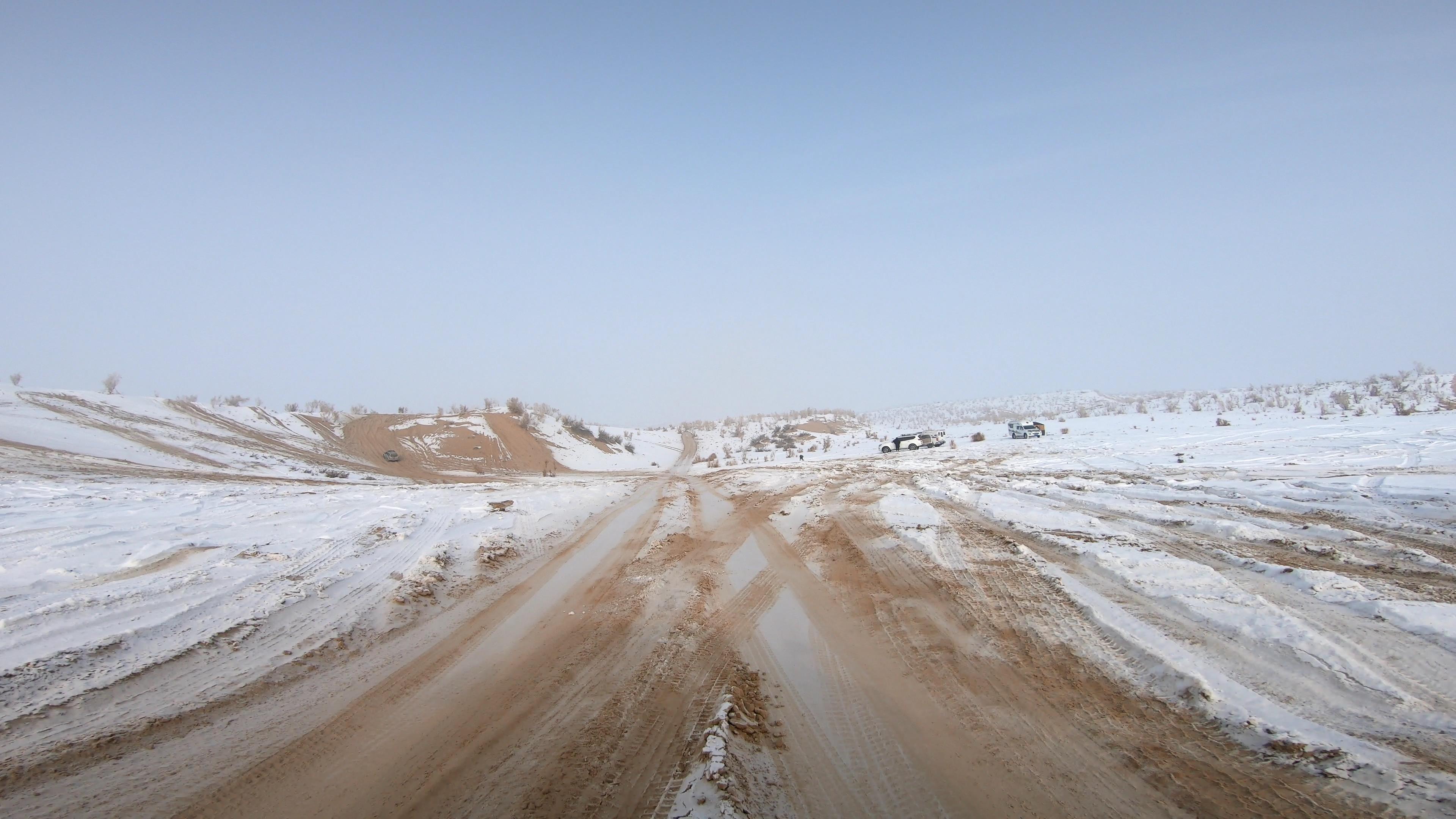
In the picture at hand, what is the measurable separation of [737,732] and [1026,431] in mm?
42556

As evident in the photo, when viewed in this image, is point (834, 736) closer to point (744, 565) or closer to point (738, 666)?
point (738, 666)

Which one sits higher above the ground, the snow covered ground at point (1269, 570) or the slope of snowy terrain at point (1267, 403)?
the slope of snowy terrain at point (1267, 403)

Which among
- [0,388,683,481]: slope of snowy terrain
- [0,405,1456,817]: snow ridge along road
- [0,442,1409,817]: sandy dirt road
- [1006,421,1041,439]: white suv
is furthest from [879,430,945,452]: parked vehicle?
[0,442,1409,817]: sandy dirt road

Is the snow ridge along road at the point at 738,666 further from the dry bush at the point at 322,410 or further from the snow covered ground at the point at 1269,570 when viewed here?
the dry bush at the point at 322,410

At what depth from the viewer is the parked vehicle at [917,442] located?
40938 mm

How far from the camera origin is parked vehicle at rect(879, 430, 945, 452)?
4094 centimetres

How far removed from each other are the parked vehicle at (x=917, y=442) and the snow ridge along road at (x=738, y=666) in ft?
92.4

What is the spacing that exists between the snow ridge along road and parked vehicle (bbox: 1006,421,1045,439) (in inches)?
1151

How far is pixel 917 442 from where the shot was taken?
41.3 m

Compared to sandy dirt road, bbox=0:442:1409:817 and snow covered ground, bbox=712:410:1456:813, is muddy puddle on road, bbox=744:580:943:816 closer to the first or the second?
sandy dirt road, bbox=0:442:1409:817

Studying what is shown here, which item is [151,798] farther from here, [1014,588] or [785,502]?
[785,502]

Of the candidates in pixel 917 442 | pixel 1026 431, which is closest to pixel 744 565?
pixel 917 442

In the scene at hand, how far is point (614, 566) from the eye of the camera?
1073cm

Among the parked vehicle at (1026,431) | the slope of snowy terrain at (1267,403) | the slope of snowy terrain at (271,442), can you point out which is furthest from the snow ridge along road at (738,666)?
the slope of snowy terrain at (1267,403)
